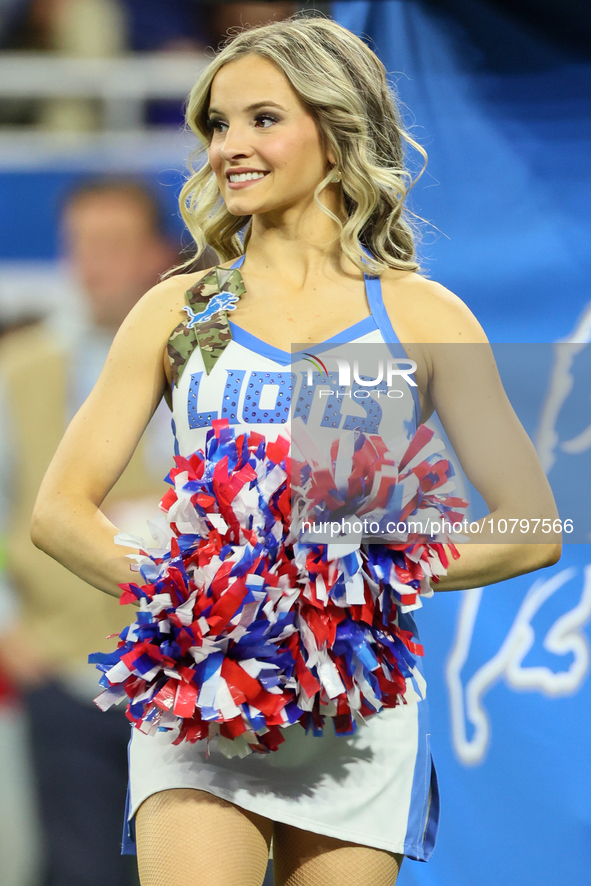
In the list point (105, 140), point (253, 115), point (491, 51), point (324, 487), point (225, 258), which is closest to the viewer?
point (324, 487)

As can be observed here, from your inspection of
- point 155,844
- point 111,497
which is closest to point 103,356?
point 111,497

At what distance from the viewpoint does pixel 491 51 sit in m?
2.35

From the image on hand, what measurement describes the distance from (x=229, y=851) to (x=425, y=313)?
2.66 feet

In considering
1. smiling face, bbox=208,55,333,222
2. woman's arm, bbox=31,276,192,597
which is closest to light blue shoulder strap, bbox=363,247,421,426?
smiling face, bbox=208,55,333,222

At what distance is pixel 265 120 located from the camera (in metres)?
1.55

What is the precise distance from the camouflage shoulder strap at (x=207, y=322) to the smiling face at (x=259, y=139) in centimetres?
12

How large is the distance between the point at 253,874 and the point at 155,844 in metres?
0.13

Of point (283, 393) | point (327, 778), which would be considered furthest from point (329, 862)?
point (283, 393)

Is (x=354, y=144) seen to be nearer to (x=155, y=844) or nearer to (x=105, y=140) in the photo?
(x=155, y=844)

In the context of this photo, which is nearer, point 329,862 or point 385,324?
point 329,862

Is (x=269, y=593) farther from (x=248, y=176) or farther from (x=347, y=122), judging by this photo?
(x=347, y=122)

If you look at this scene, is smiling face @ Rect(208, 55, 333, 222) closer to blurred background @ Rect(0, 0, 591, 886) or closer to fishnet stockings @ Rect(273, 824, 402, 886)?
blurred background @ Rect(0, 0, 591, 886)

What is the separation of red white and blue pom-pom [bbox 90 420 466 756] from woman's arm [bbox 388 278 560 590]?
0.23 metres

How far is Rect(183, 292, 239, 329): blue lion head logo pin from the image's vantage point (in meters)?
1.55
